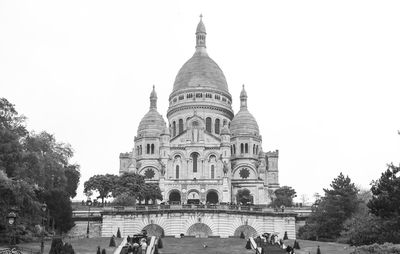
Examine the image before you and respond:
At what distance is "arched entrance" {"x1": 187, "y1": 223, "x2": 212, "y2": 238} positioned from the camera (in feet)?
219

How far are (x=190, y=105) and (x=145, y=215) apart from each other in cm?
5184

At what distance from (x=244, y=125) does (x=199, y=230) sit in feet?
163

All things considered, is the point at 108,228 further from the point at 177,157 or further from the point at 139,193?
the point at 177,157

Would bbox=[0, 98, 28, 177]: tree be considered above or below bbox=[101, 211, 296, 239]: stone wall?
above

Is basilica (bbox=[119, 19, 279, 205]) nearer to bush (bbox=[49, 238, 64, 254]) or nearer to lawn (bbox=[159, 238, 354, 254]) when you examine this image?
lawn (bbox=[159, 238, 354, 254])

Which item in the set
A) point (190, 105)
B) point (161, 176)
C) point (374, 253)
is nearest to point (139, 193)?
point (161, 176)

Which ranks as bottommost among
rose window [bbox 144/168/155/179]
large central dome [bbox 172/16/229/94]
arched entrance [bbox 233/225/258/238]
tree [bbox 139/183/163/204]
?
arched entrance [bbox 233/225/258/238]

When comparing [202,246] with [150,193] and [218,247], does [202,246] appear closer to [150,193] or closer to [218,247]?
[218,247]

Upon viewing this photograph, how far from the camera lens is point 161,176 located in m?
103

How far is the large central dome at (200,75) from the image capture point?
120625mm

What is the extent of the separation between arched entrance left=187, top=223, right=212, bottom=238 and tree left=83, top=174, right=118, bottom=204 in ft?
78.4

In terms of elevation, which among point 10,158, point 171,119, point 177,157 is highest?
point 171,119

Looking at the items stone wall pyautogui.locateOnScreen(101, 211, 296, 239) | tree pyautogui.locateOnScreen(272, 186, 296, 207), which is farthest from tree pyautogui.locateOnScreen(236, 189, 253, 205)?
stone wall pyautogui.locateOnScreen(101, 211, 296, 239)

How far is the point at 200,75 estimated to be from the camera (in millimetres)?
121875
